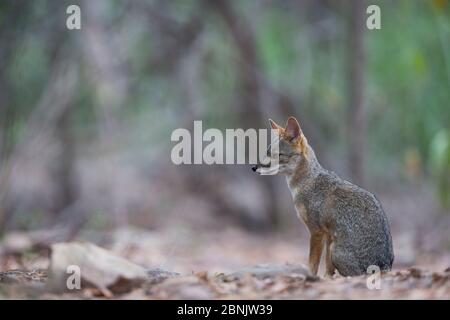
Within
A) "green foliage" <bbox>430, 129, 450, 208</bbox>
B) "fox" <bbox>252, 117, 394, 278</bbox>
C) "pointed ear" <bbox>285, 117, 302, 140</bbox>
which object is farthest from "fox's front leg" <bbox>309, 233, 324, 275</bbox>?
"green foliage" <bbox>430, 129, 450, 208</bbox>

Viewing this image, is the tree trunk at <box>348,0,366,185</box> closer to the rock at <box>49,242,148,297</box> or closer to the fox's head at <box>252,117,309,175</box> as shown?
the fox's head at <box>252,117,309,175</box>

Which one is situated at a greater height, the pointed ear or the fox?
the pointed ear

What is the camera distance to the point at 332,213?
6.54m

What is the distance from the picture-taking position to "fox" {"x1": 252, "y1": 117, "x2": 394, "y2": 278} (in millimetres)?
6379

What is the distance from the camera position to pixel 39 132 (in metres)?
12.8

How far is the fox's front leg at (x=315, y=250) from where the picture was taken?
6.66 metres

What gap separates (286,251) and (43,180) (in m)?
7.11

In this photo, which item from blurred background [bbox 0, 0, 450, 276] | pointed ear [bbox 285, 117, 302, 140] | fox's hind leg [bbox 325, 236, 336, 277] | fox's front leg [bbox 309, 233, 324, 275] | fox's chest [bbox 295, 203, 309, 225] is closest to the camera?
fox's hind leg [bbox 325, 236, 336, 277]

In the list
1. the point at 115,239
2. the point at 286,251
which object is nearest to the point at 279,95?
the point at 286,251

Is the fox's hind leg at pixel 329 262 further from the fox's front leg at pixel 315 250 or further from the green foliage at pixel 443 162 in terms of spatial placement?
the green foliage at pixel 443 162

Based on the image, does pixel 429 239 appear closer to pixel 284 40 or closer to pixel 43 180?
pixel 284 40

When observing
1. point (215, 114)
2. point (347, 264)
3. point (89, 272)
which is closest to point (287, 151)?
point (347, 264)

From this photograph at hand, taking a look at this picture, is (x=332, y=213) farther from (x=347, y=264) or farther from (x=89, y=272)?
(x=89, y=272)
